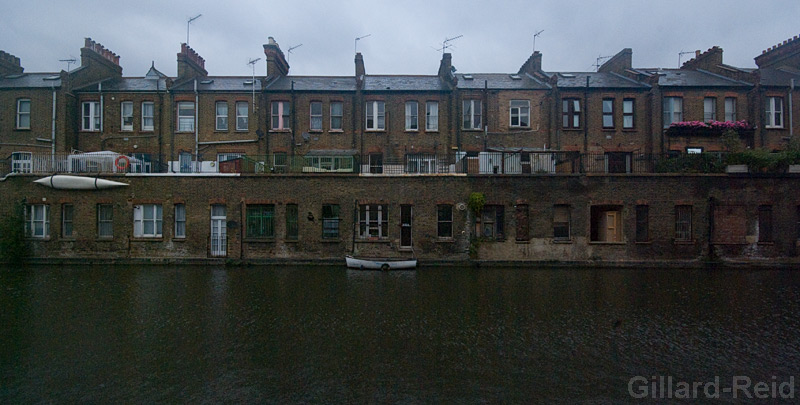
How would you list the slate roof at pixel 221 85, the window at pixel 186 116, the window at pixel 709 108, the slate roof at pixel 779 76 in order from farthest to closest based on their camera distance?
the slate roof at pixel 779 76
the slate roof at pixel 221 85
the window at pixel 186 116
the window at pixel 709 108

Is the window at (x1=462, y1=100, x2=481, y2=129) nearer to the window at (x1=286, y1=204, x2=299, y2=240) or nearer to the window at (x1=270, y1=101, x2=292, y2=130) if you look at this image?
the window at (x1=270, y1=101, x2=292, y2=130)

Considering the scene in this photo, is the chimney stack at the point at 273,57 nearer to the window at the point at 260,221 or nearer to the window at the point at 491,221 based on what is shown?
the window at the point at 260,221

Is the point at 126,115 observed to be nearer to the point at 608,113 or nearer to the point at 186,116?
the point at 186,116

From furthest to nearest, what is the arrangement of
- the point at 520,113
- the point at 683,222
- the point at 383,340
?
the point at 520,113
the point at 683,222
the point at 383,340

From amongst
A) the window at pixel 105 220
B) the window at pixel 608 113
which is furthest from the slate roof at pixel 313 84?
the window at pixel 608 113

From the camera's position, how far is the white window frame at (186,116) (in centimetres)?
2652

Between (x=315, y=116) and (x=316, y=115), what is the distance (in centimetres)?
9

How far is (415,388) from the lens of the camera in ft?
22.6

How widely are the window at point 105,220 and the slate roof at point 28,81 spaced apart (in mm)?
9535

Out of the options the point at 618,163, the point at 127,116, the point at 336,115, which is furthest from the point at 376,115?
the point at 127,116

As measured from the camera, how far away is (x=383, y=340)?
9188mm

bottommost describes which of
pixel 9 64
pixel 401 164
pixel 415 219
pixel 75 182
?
pixel 415 219

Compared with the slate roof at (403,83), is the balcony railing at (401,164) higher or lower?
lower

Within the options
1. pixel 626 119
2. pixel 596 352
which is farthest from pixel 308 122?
pixel 596 352
